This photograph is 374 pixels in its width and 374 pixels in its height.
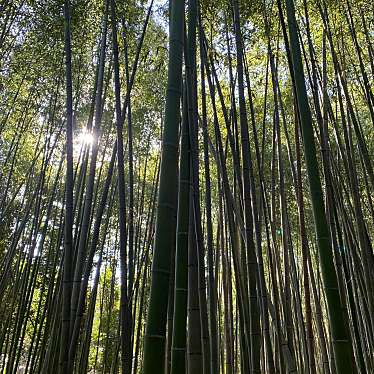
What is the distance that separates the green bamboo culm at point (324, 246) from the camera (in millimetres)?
1377

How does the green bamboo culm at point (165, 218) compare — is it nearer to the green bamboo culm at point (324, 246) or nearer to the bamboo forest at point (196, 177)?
the bamboo forest at point (196, 177)

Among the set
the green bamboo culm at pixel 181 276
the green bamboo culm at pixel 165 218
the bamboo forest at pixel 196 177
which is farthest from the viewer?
the bamboo forest at pixel 196 177

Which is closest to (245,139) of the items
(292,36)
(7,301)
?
(292,36)

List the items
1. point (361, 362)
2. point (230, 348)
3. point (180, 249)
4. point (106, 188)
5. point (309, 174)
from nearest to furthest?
point (180, 249) < point (309, 174) < point (361, 362) < point (106, 188) < point (230, 348)

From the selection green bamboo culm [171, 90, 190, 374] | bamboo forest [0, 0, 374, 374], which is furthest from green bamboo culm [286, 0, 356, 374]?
green bamboo culm [171, 90, 190, 374]

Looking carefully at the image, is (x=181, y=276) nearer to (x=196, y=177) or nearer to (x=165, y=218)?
(x=165, y=218)

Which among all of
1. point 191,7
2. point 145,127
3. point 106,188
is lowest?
point 106,188

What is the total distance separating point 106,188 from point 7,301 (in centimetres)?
389

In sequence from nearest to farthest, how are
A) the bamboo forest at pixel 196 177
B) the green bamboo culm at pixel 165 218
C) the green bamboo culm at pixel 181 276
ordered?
the green bamboo culm at pixel 165 218
the green bamboo culm at pixel 181 276
the bamboo forest at pixel 196 177

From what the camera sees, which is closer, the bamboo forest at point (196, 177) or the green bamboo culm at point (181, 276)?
the green bamboo culm at point (181, 276)

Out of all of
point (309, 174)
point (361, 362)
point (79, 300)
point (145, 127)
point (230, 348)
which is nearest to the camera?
point (309, 174)

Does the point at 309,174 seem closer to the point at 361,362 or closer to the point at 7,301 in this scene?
the point at 361,362

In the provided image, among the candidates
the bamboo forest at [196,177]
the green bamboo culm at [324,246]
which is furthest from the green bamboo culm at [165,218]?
the green bamboo culm at [324,246]

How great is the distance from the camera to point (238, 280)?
9.08 feet
